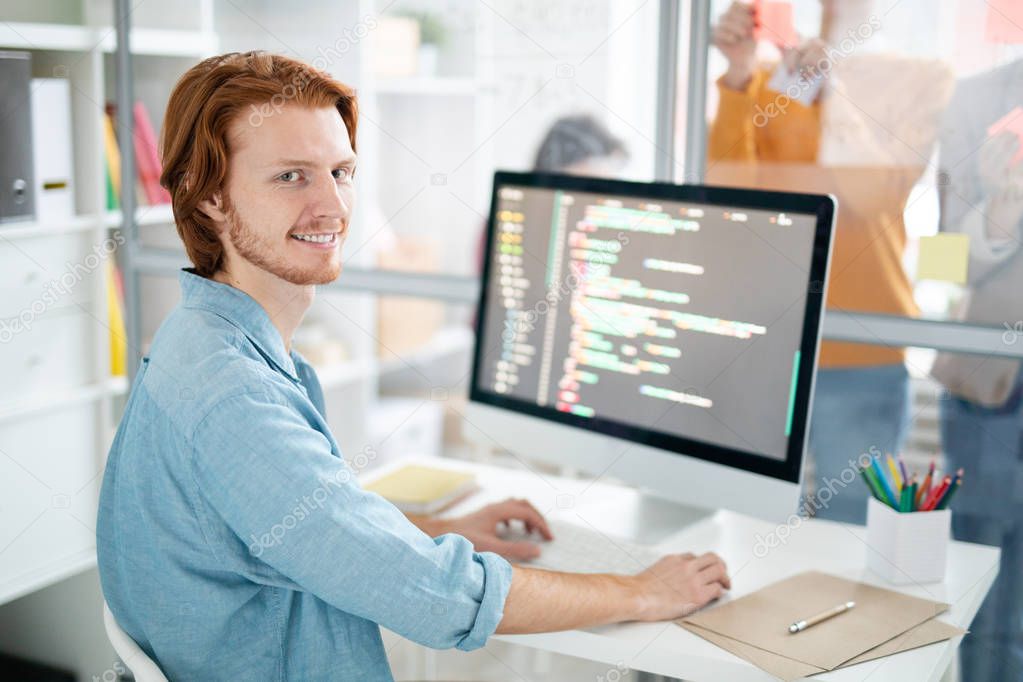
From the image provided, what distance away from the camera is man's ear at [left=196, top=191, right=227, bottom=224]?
4.24 feet

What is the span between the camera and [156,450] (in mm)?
1149

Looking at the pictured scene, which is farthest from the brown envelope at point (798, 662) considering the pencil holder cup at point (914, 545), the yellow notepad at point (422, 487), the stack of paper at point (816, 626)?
the yellow notepad at point (422, 487)

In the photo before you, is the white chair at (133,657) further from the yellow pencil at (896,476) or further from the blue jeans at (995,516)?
the blue jeans at (995,516)

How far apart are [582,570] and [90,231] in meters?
1.51

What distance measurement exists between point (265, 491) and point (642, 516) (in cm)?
77

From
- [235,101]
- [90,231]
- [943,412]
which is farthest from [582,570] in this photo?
[90,231]

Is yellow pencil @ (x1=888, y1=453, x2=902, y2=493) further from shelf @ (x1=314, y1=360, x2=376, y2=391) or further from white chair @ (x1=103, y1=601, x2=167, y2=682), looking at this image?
shelf @ (x1=314, y1=360, x2=376, y2=391)

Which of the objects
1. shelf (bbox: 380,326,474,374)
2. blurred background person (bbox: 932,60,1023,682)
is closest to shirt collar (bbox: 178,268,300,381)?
blurred background person (bbox: 932,60,1023,682)

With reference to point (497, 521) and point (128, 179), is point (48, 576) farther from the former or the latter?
point (497, 521)

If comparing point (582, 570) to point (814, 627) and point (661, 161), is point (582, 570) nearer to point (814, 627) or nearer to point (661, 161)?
point (814, 627)

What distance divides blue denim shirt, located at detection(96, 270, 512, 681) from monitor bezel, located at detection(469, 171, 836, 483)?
45 cm

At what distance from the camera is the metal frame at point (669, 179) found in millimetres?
1737

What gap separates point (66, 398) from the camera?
2277 mm

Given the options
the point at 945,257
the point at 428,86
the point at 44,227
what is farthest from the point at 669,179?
the point at 428,86
